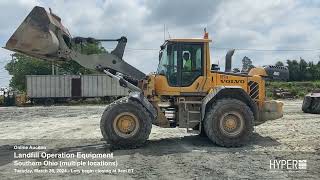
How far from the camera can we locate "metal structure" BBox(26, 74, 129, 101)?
4903 centimetres

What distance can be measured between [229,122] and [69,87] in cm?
3724

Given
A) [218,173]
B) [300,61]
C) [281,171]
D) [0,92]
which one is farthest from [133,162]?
[300,61]

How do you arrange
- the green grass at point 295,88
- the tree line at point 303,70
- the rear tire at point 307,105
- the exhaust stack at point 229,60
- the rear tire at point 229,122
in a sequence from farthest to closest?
the tree line at point 303,70, the green grass at point 295,88, the rear tire at point 307,105, the exhaust stack at point 229,60, the rear tire at point 229,122

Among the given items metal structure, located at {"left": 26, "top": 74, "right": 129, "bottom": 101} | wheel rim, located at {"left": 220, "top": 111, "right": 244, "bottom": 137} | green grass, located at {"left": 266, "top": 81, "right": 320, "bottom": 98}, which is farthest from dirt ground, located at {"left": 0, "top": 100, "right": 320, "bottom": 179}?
green grass, located at {"left": 266, "top": 81, "right": 320, "bottom": 98}

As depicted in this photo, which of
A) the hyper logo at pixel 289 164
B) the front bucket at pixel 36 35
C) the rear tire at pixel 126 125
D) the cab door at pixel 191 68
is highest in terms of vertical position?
the front bucket at pixel 36 35

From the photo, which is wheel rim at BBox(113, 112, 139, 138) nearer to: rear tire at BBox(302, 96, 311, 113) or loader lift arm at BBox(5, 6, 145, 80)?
loader lift arm at BBox(5, 6, 145, 80)

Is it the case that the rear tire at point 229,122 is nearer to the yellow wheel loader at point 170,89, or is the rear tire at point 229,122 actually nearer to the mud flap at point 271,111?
the yellow wheel loader at point 170,89

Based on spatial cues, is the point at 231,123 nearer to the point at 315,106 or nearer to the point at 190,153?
the point at 190,153

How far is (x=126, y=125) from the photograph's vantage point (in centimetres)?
1342

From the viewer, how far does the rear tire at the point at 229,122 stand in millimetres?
13703

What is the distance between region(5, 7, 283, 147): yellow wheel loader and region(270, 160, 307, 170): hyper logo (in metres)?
2.64

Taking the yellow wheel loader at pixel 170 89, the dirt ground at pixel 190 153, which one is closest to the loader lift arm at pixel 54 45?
the yellow wheel loader at pixel 170 89

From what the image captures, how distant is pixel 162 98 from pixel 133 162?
11.6 ft

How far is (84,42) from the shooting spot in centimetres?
1466
